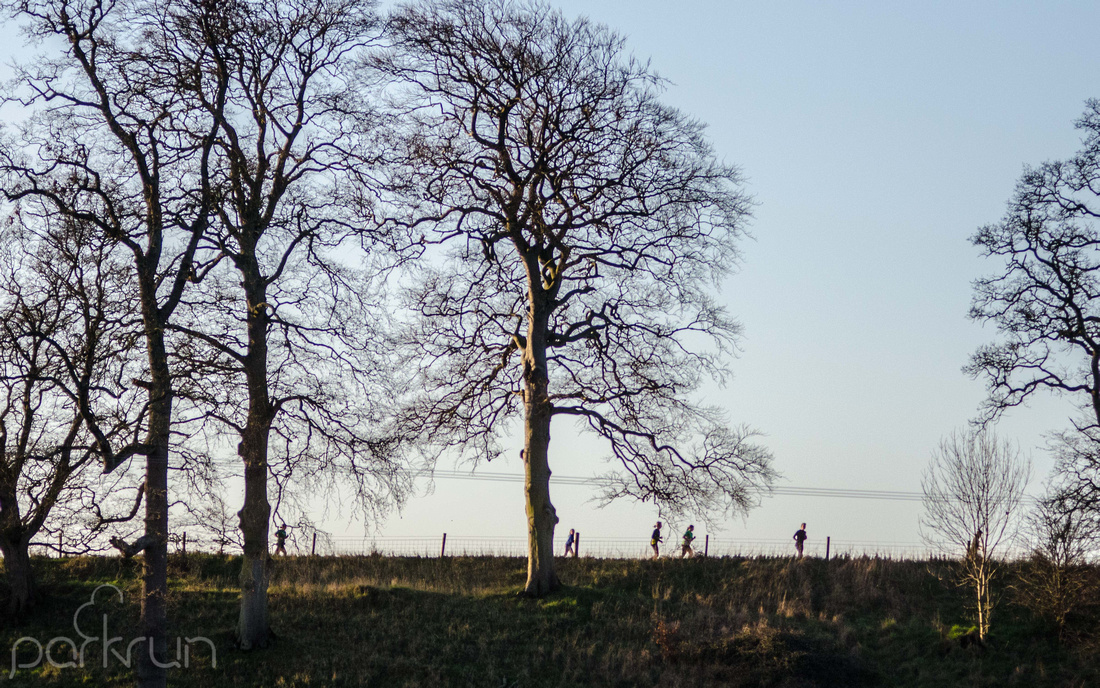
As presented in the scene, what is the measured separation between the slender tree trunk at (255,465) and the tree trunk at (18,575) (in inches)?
193

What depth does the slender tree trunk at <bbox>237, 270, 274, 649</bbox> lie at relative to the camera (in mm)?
18328

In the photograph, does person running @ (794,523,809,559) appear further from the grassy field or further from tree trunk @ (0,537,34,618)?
tree trunk @ (0,537,34,618)

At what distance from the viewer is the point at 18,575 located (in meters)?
20.5

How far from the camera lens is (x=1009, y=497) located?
69.4ft

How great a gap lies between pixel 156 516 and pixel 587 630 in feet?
31.3

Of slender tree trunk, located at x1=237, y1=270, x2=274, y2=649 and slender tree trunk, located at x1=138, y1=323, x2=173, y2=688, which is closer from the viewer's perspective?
slender tree trunk, located at x1=138, y1=323, x2=173, y2=688

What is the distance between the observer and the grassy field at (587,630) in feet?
62.6

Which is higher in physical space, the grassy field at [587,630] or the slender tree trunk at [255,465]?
the slender tree trunk at [255,465]

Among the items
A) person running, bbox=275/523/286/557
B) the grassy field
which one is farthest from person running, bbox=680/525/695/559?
person running, bbox=275/523/286/557

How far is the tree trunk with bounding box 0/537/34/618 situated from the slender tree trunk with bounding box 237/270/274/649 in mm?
4897

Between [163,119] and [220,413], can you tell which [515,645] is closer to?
[220,413]

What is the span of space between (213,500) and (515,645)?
7517mm

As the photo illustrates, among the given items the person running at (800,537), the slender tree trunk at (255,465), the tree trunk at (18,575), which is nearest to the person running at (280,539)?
the slender tree trunk at (255,465)

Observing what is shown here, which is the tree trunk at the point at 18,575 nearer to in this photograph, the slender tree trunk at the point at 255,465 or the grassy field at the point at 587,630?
the grassy field at the point at 587,630
